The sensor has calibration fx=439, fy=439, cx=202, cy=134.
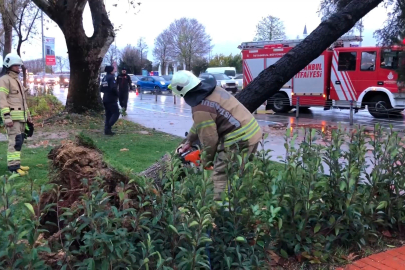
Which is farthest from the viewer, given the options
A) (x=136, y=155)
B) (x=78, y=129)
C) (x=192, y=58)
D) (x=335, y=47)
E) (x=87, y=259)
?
(x=192, y=58)

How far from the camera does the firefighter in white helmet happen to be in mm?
3615

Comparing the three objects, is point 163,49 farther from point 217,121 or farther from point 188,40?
point 217,121

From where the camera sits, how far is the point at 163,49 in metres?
62.9

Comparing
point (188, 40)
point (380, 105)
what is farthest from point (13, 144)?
point (188, 40)

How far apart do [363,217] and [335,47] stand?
15388mm

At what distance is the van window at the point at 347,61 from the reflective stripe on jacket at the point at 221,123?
1446cm

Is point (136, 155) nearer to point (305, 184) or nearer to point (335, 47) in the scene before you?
point (305, 184)

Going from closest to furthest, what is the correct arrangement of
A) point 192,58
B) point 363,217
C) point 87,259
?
1. point 87,259
2. point 363,217
3. point 192,58

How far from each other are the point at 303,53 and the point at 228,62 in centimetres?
5567

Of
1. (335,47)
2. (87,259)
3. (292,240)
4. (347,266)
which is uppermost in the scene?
(335,47)

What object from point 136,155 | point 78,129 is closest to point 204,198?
point 136,155

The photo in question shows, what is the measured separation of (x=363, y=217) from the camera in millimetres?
3740

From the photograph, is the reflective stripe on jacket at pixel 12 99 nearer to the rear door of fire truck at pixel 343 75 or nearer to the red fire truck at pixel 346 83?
the red fire truck at pixel 346 83

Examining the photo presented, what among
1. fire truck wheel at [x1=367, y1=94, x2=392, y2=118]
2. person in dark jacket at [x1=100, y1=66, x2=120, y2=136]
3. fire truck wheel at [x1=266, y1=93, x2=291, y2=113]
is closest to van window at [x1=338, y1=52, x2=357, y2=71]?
fire truck wheel at [x1=367, y1=94, x2=392, y2=118]
